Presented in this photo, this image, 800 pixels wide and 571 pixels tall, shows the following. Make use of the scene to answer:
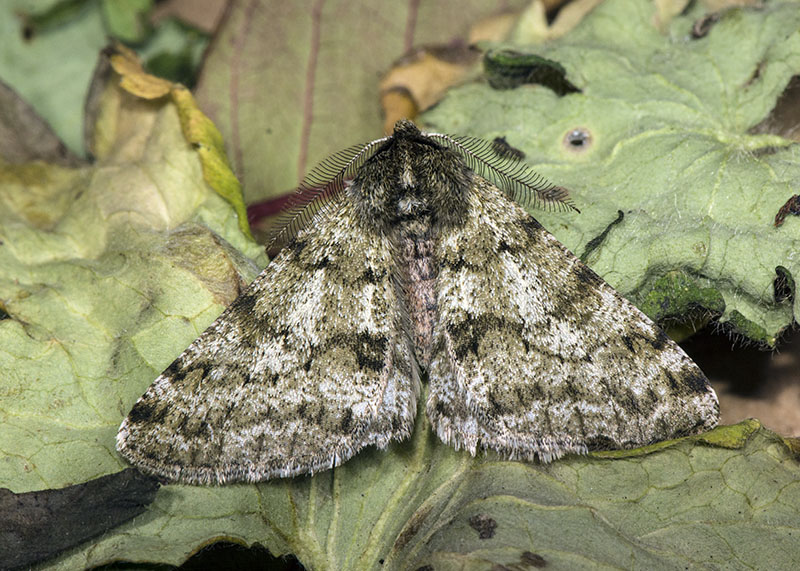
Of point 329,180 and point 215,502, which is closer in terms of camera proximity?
point 215,502

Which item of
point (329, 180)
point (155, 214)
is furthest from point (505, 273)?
point (155, 214)

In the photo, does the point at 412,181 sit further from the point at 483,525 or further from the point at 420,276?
the point at 483,525

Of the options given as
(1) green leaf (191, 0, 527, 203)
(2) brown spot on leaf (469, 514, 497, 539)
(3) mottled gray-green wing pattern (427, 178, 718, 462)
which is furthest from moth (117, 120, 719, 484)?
(1) green leaf (191, 0, 527, 203)

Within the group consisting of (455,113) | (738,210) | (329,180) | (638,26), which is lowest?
(329,180)

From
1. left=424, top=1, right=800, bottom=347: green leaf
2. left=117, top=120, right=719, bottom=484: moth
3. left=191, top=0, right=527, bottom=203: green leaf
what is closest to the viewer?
left=117, top=120, right=719, bottom=484: moth

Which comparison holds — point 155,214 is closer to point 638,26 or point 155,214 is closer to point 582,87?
point 582,87

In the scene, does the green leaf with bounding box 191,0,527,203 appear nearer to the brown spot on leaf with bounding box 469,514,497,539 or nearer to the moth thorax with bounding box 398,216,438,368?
the moth thorax with bounding box 398,216,438,368
